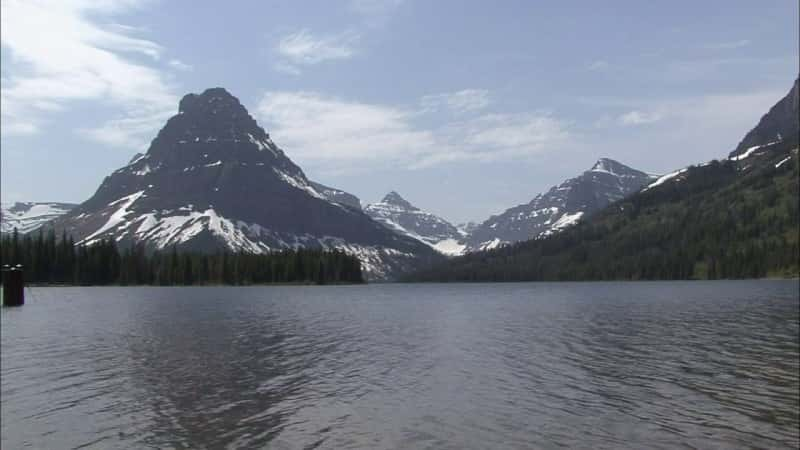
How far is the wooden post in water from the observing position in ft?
81.9

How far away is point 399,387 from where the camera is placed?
42.5 metres

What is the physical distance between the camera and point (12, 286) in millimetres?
25406

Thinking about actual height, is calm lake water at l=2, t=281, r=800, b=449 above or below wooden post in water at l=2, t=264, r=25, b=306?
below

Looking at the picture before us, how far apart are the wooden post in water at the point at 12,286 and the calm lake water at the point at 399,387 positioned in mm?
7387

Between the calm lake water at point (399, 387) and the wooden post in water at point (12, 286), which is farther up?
the wooden post in water at point (12, 286)

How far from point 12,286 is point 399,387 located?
2491 cm

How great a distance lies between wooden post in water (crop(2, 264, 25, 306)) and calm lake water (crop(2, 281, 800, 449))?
739cm

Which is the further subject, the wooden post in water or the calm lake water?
the calm lake water

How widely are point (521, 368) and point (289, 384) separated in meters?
18.7

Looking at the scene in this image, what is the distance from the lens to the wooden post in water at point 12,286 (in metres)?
25.0

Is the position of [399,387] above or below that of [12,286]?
below

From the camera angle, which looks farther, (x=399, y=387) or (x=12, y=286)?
(x=399, y=387)

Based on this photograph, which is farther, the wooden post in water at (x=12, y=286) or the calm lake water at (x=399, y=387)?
the calm lake water at (x=399, y=387)

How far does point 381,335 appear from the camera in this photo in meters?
75.7
